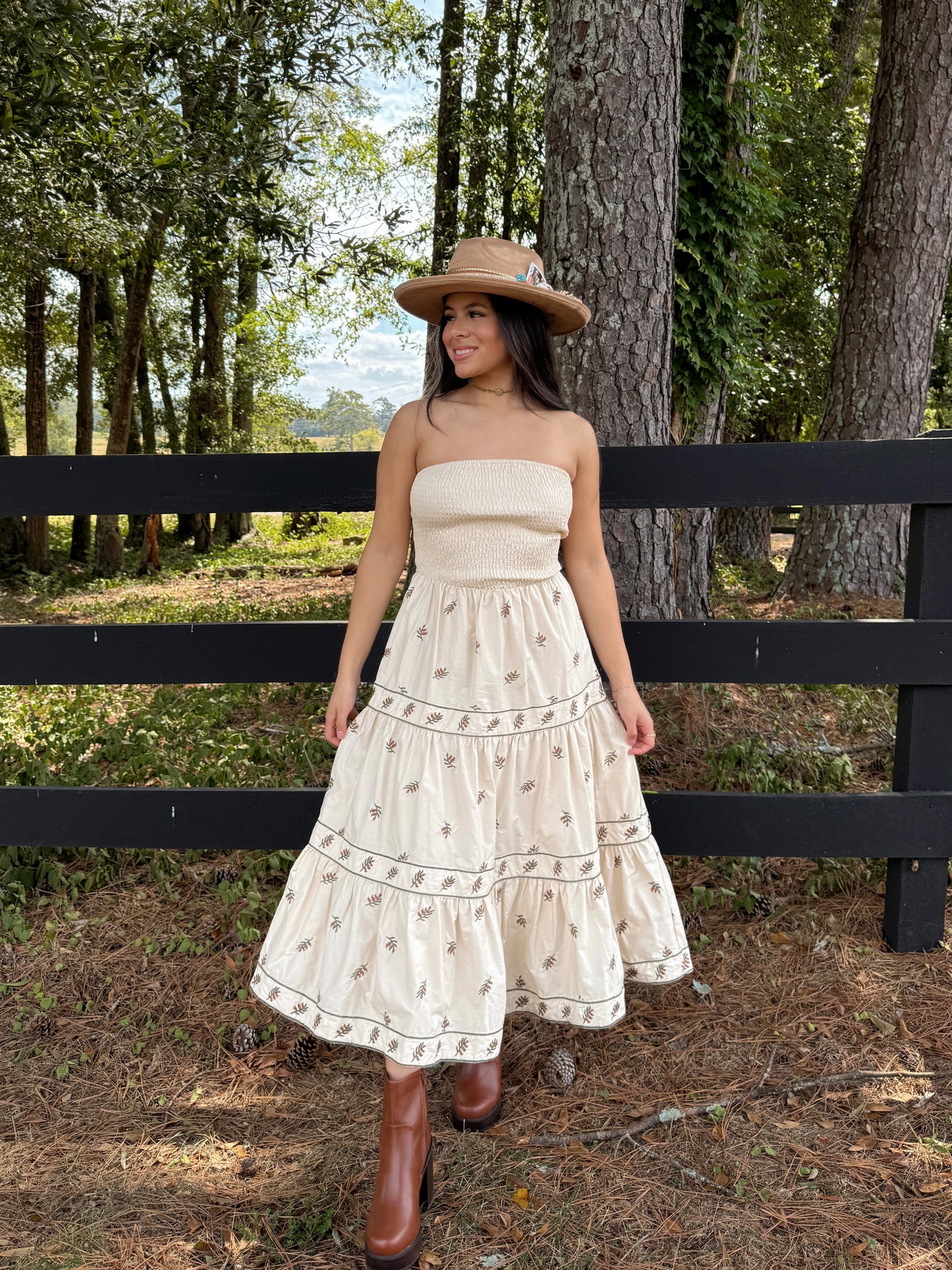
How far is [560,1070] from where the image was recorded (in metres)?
2.54

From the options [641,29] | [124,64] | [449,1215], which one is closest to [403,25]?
[124,64]

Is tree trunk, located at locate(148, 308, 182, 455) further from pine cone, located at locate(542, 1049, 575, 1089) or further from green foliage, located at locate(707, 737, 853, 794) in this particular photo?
pine cone, located at locate(542, 1049, 575, 1089)

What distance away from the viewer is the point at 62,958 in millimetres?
2982

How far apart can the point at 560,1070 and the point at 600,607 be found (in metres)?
1.32

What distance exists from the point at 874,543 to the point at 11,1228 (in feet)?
21.4

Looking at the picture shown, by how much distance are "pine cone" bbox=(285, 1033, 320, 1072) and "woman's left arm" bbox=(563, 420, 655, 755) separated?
1284 millimetres

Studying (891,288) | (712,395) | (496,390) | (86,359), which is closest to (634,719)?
(496,390)

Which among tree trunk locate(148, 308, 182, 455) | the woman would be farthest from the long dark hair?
tree trunk locate(148, 308, 182, 455)

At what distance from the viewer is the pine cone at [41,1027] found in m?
2.72

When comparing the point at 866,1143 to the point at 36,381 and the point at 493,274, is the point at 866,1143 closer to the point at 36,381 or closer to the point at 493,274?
the point at 493,274

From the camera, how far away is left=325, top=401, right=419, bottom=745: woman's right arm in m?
2.19

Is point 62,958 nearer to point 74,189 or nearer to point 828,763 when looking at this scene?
point 828,763

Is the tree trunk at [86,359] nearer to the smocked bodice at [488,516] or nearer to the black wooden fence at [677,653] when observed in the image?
the black wooden fence at [677,653]

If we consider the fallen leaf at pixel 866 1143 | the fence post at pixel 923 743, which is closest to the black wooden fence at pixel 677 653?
the fence post at pixel 923 743
